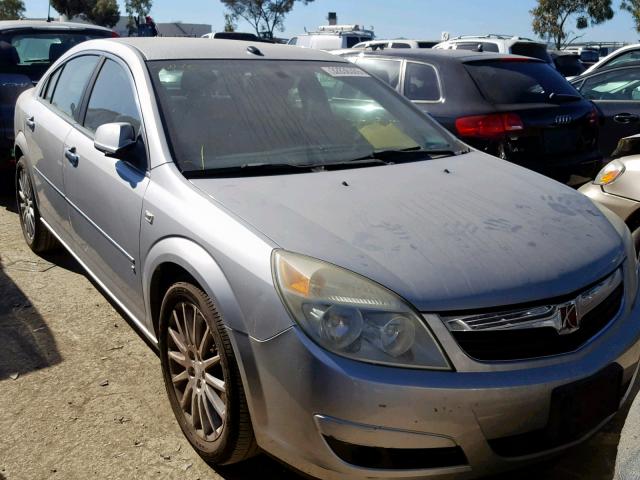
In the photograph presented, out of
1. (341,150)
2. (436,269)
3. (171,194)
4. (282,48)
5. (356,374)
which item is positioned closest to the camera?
(356,374)

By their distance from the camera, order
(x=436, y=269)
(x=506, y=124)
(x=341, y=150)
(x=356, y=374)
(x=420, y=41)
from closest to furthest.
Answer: (x=356, y=374)
(x=436, y=269)
(x=341, y=150)
(x=506, y=124)
(x=420, y=41)

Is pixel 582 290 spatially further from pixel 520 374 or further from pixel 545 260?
pixel 520 374

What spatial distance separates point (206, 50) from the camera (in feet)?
12.2

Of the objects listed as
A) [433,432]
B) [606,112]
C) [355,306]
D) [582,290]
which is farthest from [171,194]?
[606,112]

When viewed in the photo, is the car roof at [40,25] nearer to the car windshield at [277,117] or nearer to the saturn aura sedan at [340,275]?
the saturn aura sedan at [340,275]

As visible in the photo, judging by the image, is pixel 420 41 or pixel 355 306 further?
pixel 420 41

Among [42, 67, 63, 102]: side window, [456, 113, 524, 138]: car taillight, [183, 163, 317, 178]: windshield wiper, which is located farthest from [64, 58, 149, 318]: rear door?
[456, 113, 524, 138]: car taillight

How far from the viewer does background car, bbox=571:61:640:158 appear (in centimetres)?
702

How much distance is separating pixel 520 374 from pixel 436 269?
1.37 feet

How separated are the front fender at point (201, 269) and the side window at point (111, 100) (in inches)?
28.9

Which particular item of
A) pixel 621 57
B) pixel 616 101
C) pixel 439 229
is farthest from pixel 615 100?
pixel 439 229

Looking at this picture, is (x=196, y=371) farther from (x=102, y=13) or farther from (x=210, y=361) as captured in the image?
(x=102, y=13)

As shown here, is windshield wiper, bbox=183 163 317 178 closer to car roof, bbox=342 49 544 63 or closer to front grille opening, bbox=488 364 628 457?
front grille opening, bbox=488 364 628 457

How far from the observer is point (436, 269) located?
2.27 meters
